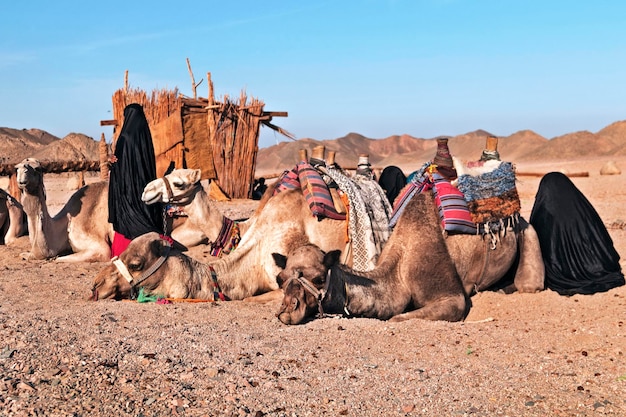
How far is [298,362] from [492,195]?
314 centimetres

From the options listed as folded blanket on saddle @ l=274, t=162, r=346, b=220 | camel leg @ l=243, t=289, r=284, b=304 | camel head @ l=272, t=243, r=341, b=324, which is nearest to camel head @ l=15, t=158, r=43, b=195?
folded blanket on saddle @ l=274, t=162, r=346, b=220

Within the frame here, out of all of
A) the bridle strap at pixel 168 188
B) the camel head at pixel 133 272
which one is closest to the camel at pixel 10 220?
the bridle strap at pixel 168 188

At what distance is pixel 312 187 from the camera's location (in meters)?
7.05

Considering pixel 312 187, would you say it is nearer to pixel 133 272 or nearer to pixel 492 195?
pixel 492 195

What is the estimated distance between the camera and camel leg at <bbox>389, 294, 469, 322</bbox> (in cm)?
593

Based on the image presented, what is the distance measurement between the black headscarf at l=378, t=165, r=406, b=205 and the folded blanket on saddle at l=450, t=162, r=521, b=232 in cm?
201

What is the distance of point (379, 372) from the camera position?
173 inches

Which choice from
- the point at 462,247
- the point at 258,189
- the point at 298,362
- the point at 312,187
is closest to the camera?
the point at 298,362

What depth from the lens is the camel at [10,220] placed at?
412 inches

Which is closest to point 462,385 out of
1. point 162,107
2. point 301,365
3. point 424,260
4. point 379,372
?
point 379,372

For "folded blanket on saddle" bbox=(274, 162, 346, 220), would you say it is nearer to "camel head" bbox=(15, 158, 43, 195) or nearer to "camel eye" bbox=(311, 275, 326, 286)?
"camel eye" bbox=(311, 275, 326, 286)

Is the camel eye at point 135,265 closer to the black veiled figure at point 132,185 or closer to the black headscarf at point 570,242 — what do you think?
the black veiled figure at point 132,185

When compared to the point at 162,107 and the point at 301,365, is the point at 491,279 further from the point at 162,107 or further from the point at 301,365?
the point at 162,107

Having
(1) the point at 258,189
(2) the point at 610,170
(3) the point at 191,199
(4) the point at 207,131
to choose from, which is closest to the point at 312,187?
(3) the point at 191,199
